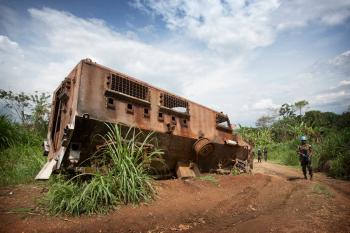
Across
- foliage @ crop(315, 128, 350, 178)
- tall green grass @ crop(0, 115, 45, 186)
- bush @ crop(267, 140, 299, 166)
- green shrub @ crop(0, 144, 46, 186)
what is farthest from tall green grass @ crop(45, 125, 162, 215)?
bush @ crop(267, 140, 299, 166)

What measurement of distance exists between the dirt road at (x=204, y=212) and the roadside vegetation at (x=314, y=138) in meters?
6.39

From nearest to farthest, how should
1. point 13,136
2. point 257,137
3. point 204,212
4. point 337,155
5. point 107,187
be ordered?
1. point 107,187
2. point 204,212
3. point 13,136
4. point 337,155
5. point 257,137

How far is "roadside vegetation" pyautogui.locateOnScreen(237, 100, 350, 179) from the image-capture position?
13015 mm

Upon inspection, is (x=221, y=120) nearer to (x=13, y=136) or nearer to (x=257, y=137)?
(x=13, y=136)

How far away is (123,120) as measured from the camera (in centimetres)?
675

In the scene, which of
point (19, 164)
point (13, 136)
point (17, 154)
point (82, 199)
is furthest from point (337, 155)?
point (13, 136)

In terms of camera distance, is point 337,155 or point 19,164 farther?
point 337,155

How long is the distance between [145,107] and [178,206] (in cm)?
311

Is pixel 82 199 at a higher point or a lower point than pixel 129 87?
lower

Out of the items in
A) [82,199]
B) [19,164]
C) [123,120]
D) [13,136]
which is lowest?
[82,199]

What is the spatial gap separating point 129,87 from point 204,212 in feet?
12.7

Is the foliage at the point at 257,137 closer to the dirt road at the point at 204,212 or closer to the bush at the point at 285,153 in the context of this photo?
the bush at the point at 285,153

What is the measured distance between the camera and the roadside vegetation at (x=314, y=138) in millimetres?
13015

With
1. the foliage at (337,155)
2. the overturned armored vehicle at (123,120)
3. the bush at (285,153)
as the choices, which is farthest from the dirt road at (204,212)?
the bush at (285,153)
